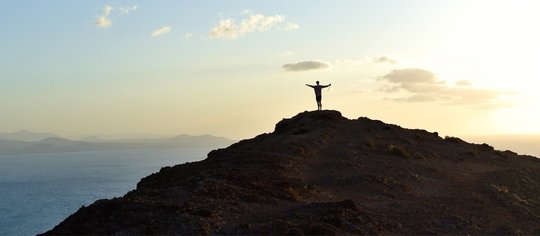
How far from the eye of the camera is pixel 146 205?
20.3 meters

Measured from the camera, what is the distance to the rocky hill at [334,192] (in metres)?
19.4

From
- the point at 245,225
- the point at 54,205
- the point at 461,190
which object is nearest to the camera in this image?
the point at 245,225

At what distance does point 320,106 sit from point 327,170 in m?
16.7

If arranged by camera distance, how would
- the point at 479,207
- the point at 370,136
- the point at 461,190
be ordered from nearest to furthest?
the point at 479,207 → the point at 461,190 → the point at 370,136

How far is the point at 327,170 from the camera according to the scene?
32.0 metres

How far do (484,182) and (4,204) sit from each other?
11535cm

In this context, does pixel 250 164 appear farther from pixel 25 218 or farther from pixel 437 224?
pixel 25 218

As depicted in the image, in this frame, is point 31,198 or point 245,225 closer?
point 245,225

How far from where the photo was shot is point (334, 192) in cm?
2728

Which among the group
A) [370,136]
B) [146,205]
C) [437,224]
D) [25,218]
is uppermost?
[370,136]

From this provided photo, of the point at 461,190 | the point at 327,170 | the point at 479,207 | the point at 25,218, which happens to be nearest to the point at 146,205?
the point at 327,170

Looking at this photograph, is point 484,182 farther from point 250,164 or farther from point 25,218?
point 25,218

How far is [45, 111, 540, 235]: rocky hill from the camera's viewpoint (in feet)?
63.7

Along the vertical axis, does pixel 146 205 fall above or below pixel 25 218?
above
